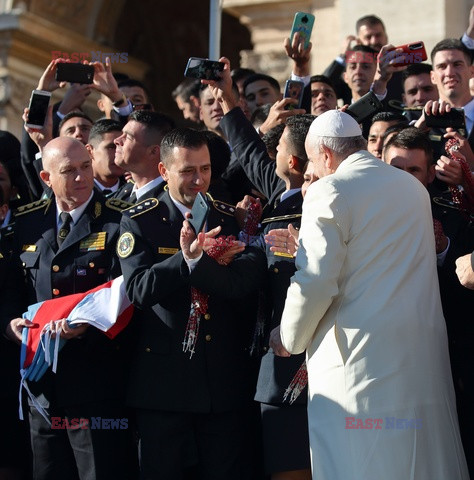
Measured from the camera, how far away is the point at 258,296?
5.39 meters

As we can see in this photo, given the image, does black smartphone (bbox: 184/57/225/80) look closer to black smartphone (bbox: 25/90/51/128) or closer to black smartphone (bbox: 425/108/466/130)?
black smartphone (bbox: 25/90/51/128)

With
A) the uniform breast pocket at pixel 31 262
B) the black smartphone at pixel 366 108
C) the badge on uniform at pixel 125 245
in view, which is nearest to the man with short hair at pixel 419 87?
the black smartphone at pixel 366 108

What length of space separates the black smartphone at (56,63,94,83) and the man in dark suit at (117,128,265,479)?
5.28 feet

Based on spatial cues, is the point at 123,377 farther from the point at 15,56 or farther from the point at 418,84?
the point at 15,56

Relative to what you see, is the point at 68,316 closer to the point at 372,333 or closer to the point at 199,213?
the point at 199,213

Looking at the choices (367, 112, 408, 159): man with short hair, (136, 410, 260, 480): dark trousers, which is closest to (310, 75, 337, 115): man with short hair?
(367, 112, 408, 159): man with short hair

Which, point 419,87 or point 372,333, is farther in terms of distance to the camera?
point 419,87

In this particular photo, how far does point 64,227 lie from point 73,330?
0.63 meters

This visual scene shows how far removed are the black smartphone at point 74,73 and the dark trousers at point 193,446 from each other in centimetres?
236

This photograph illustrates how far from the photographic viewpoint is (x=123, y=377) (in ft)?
18.1

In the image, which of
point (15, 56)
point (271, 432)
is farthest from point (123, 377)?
point (15, 56)

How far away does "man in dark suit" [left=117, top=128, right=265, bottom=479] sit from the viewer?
5078mm

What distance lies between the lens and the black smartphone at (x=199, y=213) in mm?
4867

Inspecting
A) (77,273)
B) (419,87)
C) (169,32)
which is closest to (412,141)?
(77,273)
